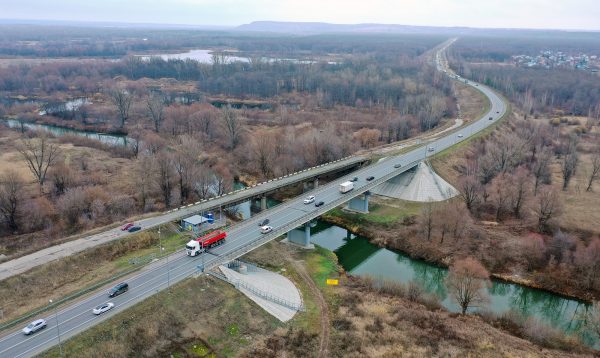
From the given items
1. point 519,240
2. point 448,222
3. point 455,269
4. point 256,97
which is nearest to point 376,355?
point 455,269

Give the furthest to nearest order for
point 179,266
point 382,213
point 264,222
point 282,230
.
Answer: point 382,213 < point 264,222 < point 282,230 < point 179,266

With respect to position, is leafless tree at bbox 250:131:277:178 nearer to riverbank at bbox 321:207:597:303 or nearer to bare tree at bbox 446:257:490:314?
riverbank at bbox 321:207:597:303

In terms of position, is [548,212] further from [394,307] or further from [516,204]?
[394,307]

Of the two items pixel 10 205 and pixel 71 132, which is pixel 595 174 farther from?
pixel 71 132

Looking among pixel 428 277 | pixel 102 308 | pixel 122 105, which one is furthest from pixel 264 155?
pixel 122 105

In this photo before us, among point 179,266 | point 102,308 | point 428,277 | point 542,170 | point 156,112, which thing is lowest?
point 428,277

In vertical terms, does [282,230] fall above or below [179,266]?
above

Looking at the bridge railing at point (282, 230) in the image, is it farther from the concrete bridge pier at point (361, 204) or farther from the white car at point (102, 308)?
the white car at point (102, 308)

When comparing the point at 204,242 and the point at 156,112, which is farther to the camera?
the point at 156,112
